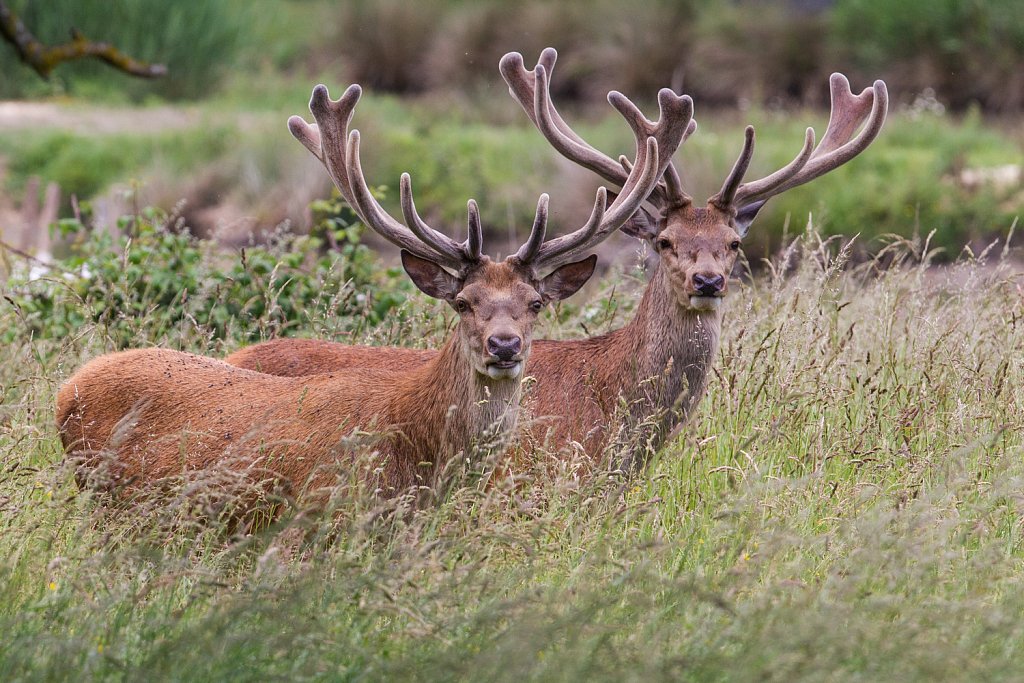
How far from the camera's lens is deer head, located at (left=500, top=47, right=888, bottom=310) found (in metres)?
5.89

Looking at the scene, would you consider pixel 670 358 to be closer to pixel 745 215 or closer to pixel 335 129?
pixel 745 215

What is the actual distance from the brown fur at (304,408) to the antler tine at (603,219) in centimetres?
8

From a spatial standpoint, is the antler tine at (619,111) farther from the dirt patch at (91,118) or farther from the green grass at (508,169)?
the dirt patch at (91,118)

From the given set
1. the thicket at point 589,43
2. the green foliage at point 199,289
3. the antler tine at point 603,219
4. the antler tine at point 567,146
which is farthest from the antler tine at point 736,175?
the thicket at point 589,43

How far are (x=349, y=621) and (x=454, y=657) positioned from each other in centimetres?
54

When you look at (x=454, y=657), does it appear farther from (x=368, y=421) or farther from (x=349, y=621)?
(x=368, y=421)

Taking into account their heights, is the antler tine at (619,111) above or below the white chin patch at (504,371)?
above

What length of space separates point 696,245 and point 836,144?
51.3 inches

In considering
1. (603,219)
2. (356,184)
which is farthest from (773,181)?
(356,184)

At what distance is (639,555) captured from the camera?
4582 millimetres

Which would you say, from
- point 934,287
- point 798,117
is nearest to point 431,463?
point 934,287

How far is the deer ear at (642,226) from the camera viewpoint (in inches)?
243

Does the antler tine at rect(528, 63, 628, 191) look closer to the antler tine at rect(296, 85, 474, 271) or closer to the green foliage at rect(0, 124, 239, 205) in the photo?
the antler tine at rect(296, 85, 474, 271)

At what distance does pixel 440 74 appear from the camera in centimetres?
2223
